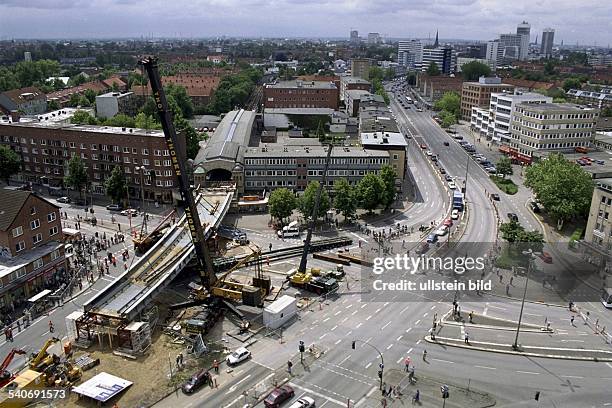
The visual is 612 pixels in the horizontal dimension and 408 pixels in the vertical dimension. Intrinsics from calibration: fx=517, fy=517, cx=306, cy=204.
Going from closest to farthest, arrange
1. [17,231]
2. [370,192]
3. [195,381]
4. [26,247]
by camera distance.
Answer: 1. [195,381]
2. [17,231]
3. [26,247]
4. [370,192]

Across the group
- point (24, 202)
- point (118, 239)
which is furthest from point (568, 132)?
point (24, 202)

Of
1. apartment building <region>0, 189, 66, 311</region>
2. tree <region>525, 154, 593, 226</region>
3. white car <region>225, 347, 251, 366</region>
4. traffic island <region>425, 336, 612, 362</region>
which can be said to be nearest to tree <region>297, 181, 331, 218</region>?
traffic island <region>425, 336, 612, 362</region>

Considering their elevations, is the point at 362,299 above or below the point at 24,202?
below

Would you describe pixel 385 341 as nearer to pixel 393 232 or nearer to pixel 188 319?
pixel 188 319

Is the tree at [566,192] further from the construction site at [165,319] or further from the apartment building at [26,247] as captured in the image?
the apartment building at [26,247]

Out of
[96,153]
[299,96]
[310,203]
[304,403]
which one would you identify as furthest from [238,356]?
[299,96]

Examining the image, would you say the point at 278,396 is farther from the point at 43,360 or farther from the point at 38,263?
the point at 38,263

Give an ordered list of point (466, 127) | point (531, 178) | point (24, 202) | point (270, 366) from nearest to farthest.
Answer: point (270, 366)
point (24, 202)
point (531, 178)
point (466, 127)

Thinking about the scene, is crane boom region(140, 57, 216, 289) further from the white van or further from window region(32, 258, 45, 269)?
the white van
